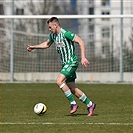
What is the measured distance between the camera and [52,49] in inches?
1076

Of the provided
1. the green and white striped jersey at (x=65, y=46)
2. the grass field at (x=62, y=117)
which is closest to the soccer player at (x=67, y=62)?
the green and white striped jersey at (x=65, y=46)

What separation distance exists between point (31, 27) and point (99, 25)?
3321mm

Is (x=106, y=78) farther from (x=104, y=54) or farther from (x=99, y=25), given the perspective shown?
(x=99, y=25)

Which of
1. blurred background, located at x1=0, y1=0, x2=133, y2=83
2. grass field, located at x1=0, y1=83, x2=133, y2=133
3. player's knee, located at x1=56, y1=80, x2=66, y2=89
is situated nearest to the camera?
grass field, located at x1=0, y1=83, x2=133, y2=133

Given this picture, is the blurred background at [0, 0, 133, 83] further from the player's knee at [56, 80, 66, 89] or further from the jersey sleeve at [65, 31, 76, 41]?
the player's knee at [56, 80, 66, 89]

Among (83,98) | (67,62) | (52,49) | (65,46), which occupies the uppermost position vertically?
(65,46)

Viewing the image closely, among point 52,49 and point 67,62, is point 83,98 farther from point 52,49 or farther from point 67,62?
point 52,49

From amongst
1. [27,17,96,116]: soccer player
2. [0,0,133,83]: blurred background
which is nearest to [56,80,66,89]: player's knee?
[27,17,96,116]: soccer player

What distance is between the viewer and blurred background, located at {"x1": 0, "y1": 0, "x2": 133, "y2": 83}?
26.8 m

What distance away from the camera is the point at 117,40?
27969mm

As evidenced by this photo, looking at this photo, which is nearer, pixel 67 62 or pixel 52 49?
pixel 67 62

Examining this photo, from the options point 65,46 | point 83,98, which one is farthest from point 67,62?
point 83,98

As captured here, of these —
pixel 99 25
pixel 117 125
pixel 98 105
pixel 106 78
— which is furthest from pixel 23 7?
pixel 117 125

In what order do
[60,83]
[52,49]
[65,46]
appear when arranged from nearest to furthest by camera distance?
[60,83] → [65,46] → [52,49]
